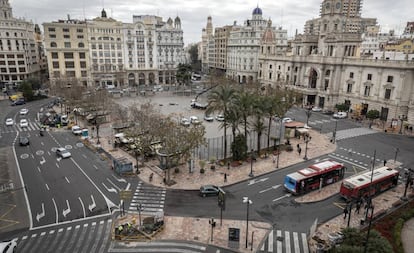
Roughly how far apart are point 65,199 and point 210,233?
712 inches

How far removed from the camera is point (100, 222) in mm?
28672

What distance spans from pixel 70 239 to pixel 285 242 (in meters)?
20.0

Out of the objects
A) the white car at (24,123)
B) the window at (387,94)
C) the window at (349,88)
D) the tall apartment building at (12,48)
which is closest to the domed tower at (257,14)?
the window at (349,88)

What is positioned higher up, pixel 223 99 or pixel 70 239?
pixel 223 99

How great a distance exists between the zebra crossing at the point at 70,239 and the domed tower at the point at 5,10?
362 feet

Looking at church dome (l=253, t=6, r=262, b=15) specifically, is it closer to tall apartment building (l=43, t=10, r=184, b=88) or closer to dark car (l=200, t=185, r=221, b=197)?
tall apartment building (l=43, t=10, r=184, b=88)

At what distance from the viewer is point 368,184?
32.8m

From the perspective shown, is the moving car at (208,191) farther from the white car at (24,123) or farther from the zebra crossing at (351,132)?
the white car at (24,123)

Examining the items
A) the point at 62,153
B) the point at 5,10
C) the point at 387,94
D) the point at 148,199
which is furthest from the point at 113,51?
the point at 387,94

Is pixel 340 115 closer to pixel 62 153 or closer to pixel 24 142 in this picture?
pixel 62 153

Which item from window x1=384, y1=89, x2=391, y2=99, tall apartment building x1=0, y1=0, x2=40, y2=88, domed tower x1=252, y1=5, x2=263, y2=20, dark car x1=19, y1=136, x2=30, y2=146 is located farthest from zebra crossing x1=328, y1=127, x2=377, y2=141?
tall apartment building x1=0, y1=0, x2=40, y2=88

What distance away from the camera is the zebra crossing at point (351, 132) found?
57809mm

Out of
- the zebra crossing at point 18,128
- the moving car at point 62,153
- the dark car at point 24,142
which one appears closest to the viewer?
the moving car at point 62,153

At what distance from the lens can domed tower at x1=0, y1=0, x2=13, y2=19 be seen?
10419cm
